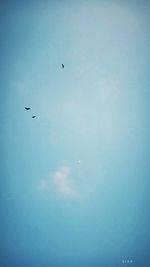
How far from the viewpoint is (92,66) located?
338 centimetres

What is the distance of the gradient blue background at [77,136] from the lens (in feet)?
10.9

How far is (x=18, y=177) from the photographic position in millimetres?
3336

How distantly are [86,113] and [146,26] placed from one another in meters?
1.21

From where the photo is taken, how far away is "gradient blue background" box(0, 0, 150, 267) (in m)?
3.33

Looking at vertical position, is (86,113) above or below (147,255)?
above

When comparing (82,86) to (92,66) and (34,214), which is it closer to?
(92,66)

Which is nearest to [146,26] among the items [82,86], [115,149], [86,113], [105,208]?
[82,86]

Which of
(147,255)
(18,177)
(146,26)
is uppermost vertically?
(146,26)

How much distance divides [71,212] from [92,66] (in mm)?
1693

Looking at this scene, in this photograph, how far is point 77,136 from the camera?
338 cm

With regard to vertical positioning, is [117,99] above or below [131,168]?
above

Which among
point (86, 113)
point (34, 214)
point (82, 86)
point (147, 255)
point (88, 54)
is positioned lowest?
point (147, 255)

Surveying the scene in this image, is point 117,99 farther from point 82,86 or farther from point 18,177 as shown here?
point 18,177

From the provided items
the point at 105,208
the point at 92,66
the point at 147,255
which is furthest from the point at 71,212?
the point at 92,66
